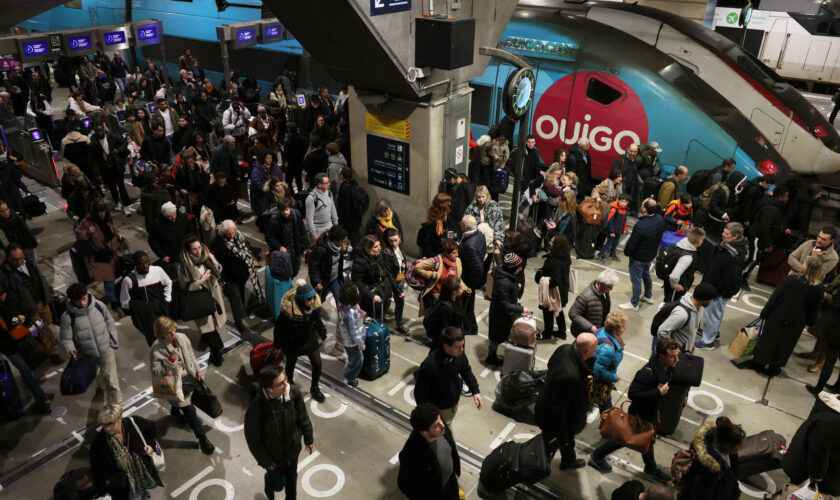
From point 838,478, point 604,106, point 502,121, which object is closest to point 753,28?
point 604,106

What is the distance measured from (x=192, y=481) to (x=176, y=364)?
123 cm

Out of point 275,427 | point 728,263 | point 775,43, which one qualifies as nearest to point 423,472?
point 275,427

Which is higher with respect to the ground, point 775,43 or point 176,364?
point 775,43

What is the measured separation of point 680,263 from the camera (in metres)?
7.56

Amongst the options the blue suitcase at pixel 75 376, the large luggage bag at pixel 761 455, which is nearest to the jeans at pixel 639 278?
the large luggage bag at pixel 761 455

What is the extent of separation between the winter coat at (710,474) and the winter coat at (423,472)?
1.91 meters

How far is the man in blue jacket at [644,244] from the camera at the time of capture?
8.18m

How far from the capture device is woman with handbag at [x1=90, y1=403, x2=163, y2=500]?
4.83 meters

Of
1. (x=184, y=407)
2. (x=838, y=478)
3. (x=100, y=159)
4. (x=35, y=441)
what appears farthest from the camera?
(x=100, y=159)

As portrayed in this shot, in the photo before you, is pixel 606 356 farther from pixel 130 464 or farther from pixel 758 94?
pixel 758 94

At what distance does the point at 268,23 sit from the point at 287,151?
7.34 m

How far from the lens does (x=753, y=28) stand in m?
18.2

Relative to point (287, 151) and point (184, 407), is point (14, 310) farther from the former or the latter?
point (287, 151)

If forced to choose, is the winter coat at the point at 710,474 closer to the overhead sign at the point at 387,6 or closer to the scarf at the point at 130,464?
the scarf at the point at 130,464
